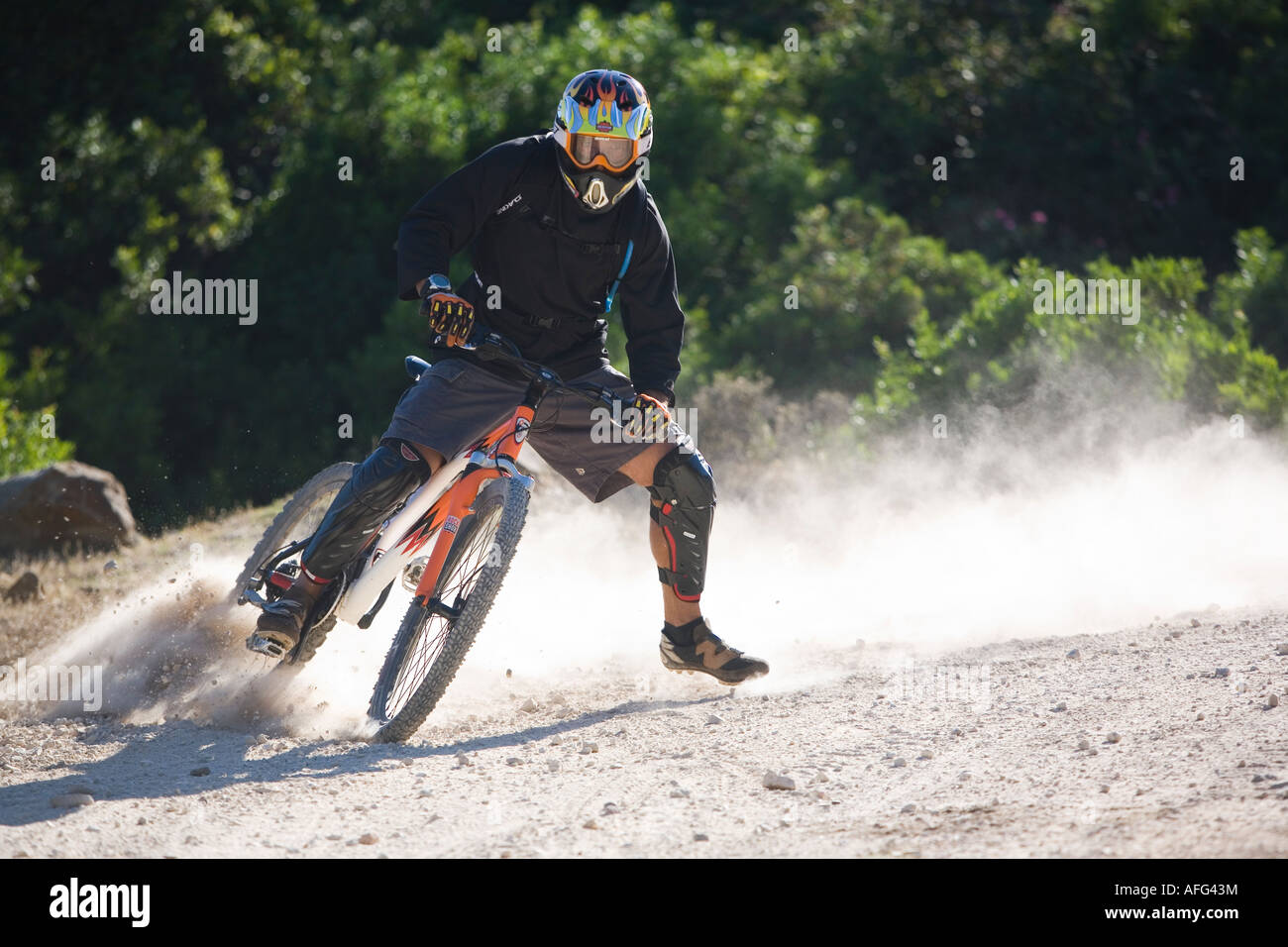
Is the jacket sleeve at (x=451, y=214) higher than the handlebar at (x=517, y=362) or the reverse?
higher

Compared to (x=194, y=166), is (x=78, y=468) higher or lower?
lower

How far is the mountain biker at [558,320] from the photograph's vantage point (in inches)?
192

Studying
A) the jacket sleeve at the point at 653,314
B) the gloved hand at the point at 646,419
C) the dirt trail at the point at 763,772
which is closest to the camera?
the dirt trail at the point at 763,772

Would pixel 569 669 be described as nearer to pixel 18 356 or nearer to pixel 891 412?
pixel 891 412

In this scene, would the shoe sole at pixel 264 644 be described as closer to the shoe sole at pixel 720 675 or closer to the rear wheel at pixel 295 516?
the rear wheel at pixel 295 516

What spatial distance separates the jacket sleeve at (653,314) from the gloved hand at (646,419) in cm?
15

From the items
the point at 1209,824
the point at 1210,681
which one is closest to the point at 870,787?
the point at 1209,824

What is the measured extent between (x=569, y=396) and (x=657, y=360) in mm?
406

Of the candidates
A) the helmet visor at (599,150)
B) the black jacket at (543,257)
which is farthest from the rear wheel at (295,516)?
the helmet visor at (599,150)

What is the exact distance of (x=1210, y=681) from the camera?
4.86 metres

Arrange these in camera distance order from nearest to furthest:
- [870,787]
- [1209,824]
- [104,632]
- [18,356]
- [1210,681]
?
[1209,824] < [870,787] < [1210,681] < [104,632] < [18,356]

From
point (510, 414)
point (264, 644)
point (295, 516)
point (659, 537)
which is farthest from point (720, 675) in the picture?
point (295, 516)

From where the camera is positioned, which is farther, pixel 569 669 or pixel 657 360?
pixel 569 669

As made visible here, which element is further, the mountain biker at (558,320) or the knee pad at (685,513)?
the knee pad at (685,513)
